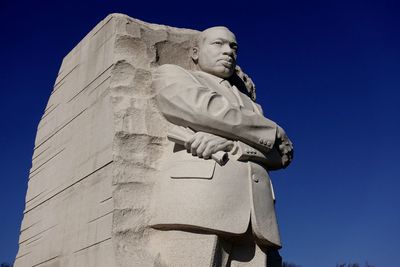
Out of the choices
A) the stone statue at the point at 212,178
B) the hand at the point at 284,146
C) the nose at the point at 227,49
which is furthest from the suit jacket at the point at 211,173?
the nose at the point at 227,49

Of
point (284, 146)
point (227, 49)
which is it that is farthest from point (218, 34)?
point (284, 146)

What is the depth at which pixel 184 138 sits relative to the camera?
14.5 feet

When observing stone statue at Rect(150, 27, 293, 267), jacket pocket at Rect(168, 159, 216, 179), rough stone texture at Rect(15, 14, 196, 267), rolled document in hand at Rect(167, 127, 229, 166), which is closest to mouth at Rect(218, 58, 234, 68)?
stone statue at Rect(150, 27, 293, 267)

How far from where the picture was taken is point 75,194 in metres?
5.09

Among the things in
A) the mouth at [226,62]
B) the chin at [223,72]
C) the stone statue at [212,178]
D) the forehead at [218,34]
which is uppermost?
the forehead at [218,34]

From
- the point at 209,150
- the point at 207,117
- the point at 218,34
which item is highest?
the point at 218,34

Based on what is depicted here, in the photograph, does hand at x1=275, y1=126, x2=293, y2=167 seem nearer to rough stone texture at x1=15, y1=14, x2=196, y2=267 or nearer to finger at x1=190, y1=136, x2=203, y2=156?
finger at x1=190, y1=136, x2=203, y2=156

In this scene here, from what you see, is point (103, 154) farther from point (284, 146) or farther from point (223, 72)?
point (284, 146)

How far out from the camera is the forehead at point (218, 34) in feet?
16.7

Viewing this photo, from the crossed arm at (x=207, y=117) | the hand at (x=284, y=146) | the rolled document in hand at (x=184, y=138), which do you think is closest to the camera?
the rolled document in hand at (x=184, y=138)

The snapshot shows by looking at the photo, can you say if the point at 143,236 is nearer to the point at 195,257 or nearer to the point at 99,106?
the point at 195,257

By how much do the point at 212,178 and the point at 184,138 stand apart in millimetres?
449

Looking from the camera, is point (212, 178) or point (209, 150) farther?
point (209, 150)

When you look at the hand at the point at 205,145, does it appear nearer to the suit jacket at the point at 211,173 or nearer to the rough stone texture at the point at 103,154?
the suit jacket at the point at 211,173
